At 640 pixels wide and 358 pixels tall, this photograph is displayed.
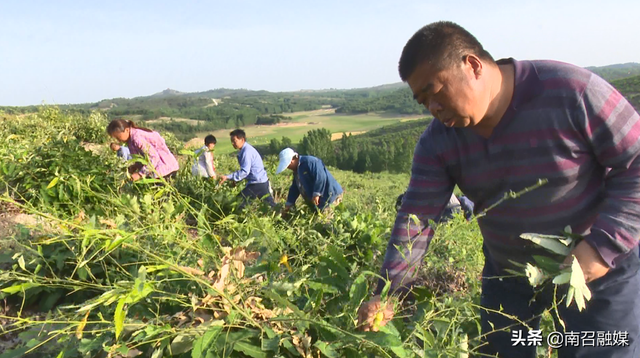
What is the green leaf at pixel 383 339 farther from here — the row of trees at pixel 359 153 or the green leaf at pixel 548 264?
the row of trees at pixel 359 153

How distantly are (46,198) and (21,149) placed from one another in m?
1.34

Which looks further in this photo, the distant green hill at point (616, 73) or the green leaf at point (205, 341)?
the distant green hill at point (616, 73)

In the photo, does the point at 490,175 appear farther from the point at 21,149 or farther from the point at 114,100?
the point at 114,100

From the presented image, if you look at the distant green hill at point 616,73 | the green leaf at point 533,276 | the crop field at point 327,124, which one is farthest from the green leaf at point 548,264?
the distant green hill at point 616,73

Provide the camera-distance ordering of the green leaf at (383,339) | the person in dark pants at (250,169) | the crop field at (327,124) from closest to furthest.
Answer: the green leaf at (383,339)
the person in dark pants at (250,169)
the crop field at (327,124)

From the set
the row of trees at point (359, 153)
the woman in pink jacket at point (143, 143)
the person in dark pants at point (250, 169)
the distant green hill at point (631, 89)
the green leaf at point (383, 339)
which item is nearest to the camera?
the green leaf at point (383, 339)

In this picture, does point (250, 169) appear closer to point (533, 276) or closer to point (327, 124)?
point (533, 276)

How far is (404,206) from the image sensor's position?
1938mm

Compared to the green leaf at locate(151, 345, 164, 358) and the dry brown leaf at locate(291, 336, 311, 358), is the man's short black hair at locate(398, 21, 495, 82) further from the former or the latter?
the green leaf at locate(151, 345, 164, 358)

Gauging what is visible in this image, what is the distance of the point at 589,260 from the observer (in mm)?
1396

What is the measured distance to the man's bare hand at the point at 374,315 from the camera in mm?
1094

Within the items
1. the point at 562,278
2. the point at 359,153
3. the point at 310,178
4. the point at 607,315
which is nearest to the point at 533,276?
the point at 562,278

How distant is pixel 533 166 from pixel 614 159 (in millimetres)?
265

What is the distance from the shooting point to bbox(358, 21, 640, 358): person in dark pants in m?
1.50
